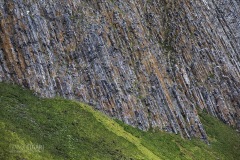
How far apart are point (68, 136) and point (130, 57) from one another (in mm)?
33528

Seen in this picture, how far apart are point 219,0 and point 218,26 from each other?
44.7 ft

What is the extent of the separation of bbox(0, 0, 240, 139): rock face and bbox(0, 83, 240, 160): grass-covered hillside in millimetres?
4035

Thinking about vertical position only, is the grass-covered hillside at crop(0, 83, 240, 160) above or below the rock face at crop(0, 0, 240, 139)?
below

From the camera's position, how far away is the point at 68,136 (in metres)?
47.5

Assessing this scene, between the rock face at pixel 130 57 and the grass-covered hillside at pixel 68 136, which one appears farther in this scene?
the rock face at pixel 130 57

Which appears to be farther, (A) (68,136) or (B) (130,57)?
(B) (130,57)

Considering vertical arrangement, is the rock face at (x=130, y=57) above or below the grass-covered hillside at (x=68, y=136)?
above

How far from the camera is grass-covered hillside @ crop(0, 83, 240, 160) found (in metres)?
39.6

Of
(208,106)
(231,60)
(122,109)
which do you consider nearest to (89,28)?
(122,109)

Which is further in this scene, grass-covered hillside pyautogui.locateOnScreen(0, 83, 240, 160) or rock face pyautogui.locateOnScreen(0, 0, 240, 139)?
rock face pyautogui.locateOnScreen(0, 0, 240, 139)

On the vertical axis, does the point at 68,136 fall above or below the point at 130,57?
below

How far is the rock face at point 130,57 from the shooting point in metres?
60.0

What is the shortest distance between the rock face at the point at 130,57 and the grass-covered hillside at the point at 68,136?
404 cm

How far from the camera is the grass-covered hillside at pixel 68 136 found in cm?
3959
